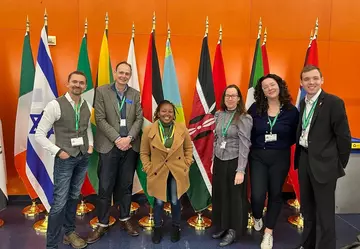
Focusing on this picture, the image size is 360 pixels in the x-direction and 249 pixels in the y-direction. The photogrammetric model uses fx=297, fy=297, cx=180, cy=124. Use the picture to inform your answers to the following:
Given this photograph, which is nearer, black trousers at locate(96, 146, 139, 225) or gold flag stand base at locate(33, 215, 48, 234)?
black trousers at locate(96, 146, 139, 225)

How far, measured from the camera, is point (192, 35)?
140 inches

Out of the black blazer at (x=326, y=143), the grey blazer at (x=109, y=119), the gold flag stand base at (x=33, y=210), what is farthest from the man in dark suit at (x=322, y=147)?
the gold flag stand base at (x=33, y=210)

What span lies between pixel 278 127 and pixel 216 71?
3.70 feet

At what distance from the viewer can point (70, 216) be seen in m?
2.53

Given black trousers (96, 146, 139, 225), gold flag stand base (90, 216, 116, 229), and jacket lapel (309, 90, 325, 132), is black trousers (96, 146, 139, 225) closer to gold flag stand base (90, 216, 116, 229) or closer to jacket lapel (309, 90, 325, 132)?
gold flag stand base (90, 216, 116, 229)

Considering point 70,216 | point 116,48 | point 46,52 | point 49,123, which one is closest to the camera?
point 49,123

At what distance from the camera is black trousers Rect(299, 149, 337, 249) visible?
2.16m

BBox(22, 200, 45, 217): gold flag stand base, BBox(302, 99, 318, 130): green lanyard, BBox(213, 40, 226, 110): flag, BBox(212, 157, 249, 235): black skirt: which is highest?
BBox(213, 40, 226, 110): flag

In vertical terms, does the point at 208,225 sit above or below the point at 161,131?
below

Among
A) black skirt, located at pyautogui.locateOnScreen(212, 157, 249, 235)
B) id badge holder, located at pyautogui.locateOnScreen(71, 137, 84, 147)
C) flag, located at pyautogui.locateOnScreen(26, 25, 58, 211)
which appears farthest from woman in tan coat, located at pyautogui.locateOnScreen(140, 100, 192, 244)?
flag, located at pyautogui.locateOnScreen(26, 25, 58, 211)

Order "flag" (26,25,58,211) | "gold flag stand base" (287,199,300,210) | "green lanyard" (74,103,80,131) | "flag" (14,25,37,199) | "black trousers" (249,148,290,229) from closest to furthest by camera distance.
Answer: "green lanyard" (74,103,80,131), "black trousers" (249,148,290,229), "flag" (26,25,58,211), "flag" (14,25,37,199), "gold flag stand base" (287,199,300,210)

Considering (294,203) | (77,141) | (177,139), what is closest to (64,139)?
(77,141)

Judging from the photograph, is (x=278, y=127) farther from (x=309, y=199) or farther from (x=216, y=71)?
(x=216, y=71)

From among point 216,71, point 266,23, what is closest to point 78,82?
point 216,71
